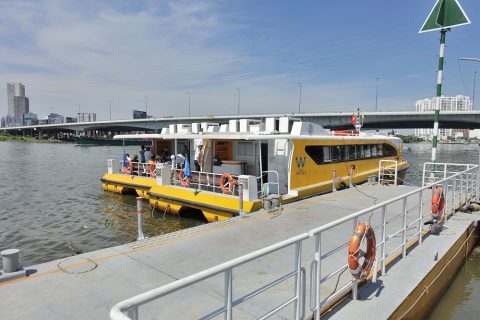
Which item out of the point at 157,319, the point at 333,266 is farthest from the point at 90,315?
the point at 333,266

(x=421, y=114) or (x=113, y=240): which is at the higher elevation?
(x=421, y=114)

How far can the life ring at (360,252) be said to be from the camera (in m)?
4.66

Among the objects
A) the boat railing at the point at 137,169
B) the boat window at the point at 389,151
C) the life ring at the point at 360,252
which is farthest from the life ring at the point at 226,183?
the boat window at the point at 389,151

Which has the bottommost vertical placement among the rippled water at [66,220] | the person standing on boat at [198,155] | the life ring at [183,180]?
the rippled water at [66,220]

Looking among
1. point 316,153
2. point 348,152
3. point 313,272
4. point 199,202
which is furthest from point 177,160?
point 313,272

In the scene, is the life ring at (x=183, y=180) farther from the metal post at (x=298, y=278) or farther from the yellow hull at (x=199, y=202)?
the metal post at (x=298, y=278)

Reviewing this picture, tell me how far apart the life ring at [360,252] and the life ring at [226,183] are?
758 centimetres

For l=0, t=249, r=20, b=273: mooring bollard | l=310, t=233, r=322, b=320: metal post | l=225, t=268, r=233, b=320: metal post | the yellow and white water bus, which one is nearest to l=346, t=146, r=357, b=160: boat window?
the yellow and white water bus

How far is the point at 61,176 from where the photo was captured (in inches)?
1040

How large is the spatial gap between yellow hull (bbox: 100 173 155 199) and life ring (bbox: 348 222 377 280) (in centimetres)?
1260

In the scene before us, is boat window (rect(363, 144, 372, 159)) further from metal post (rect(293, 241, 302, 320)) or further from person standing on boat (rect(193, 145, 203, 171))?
metal post (rect(293, 241, 302, 320))

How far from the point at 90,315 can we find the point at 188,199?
8.51 meters

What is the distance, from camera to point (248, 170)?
1513 centimetres

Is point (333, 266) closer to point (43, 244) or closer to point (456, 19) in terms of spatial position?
point (43, 244)
